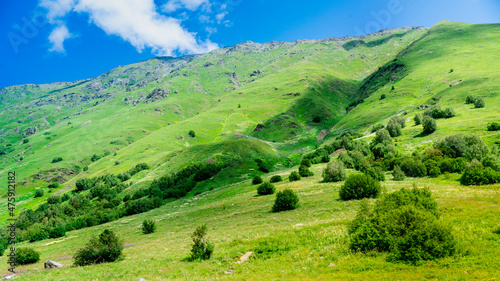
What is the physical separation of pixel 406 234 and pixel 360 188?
50.6ft

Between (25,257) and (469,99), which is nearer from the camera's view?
(25,257)

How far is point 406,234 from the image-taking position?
42.2 ft

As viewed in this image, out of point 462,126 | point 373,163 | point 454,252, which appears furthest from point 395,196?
point 462,126

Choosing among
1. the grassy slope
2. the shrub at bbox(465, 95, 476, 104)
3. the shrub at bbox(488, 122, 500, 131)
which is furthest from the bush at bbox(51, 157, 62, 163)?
the shrub at bbox(465, 95, 476, 104)

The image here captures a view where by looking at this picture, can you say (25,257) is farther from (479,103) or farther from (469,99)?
(469,99)

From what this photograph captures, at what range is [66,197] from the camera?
110438 mm

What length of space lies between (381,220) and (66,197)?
14073 cm

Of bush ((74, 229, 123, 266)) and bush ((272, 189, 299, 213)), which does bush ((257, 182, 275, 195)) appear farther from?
bush ((74, 229, 123, 266))

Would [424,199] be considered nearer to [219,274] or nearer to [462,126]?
[219,274]

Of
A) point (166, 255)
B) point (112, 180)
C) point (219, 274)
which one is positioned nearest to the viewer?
point (219, 274)

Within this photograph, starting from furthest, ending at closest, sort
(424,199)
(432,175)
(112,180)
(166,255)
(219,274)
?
1. (112,180)
2. (432,175)
3. (166,255)
4. (424,199)
5. (219,274)

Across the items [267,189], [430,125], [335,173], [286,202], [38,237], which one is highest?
[430,125]

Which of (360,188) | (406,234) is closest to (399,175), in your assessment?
(360,188)

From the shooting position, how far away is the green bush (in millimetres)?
11820
